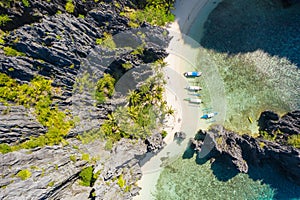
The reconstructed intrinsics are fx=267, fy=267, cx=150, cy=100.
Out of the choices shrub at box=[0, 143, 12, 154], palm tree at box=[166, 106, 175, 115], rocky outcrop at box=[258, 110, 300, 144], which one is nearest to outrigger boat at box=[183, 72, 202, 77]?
palm tree at box=[166, 106, 175, 115]

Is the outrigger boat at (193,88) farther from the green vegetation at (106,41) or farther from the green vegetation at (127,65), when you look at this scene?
the green vegetation at (106,41)

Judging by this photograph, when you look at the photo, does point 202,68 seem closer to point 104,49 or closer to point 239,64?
point 239,64

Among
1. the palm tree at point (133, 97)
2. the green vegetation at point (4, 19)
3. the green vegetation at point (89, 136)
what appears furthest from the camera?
the palm tree at point (133, 97)

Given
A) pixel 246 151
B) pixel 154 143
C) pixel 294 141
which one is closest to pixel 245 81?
pixel 246 151

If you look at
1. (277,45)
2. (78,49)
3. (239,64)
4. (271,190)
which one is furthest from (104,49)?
(271,190)

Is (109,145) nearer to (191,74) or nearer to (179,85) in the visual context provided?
(179,85)

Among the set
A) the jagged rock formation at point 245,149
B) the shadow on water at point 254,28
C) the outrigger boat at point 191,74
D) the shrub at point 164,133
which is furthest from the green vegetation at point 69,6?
the jagged rock formation at point 245,149

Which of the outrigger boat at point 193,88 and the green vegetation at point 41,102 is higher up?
the outrigger boat at point 193,88
